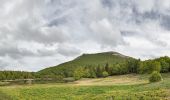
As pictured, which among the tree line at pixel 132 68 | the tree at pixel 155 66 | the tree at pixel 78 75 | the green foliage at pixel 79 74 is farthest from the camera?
the green foliage at pixel 79 74

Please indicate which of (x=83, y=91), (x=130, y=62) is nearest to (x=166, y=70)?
(x=130, y=62)

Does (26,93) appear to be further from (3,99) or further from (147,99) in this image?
(147,99)

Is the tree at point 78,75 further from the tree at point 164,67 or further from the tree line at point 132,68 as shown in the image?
the tree at point 164,67

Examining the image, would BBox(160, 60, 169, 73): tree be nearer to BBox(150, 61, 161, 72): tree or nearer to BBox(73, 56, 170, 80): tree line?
BBox(73, 56, 170, 80): tree line

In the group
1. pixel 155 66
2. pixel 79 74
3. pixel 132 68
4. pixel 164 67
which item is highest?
pixel 132 68

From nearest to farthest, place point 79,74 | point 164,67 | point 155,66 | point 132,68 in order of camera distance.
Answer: point 155,66, point 164,67, point 132,68, point 79,74

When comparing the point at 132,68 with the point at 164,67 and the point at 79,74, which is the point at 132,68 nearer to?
the point at 164,67

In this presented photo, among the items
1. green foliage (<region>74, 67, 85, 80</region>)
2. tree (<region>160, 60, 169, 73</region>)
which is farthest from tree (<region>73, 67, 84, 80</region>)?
tree (<region>160, 60, 169, 73</region>)

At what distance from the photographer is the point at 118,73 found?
599 ft

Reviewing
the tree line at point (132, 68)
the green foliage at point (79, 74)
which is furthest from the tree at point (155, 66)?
the green foliage at point (79, 74)

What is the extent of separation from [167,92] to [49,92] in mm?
38662

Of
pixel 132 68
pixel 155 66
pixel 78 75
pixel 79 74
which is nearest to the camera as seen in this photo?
pixel 155 66

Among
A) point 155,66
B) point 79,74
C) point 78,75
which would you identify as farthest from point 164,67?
point 79,74

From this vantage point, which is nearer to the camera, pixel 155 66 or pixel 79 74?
pixel 155 66
